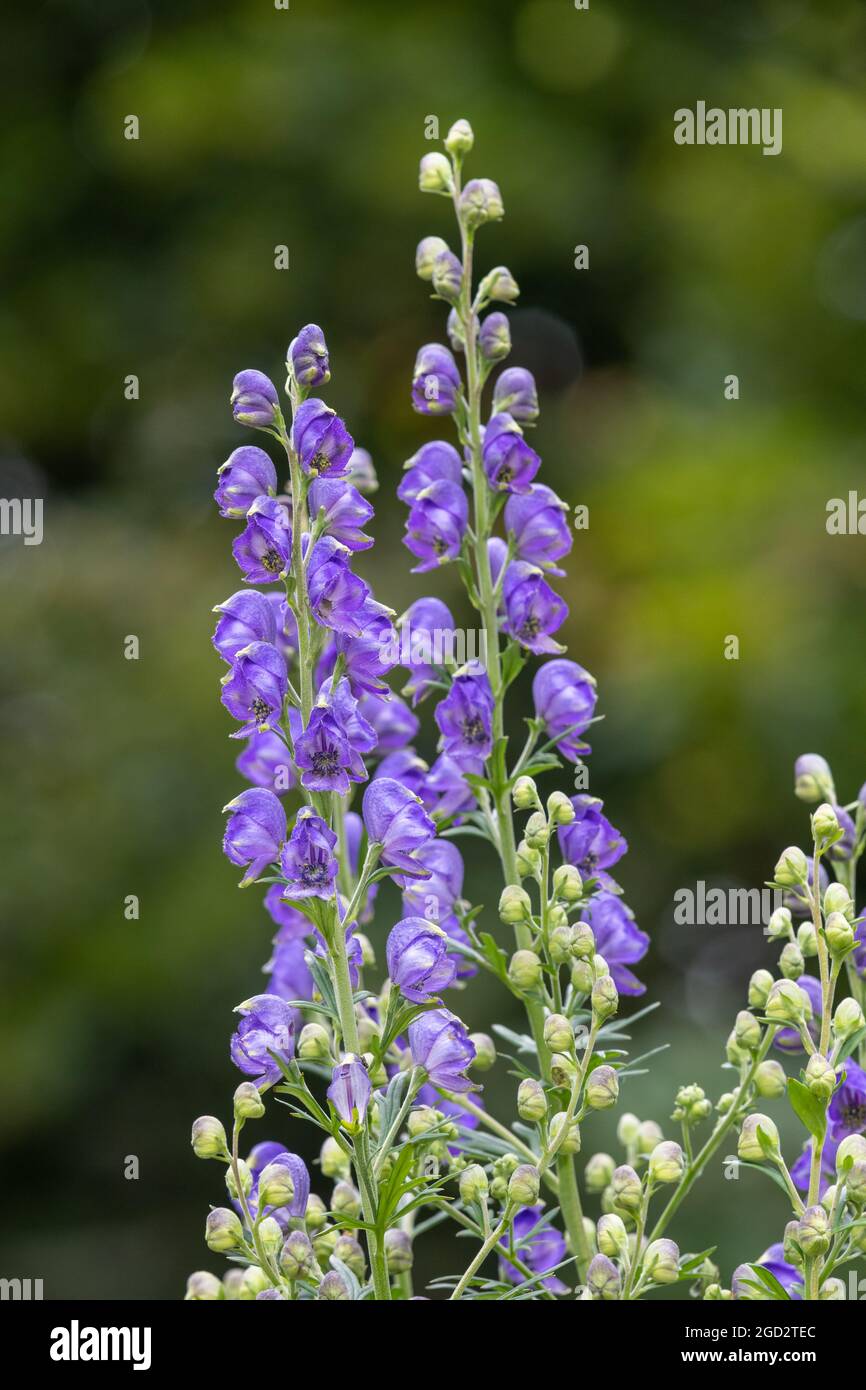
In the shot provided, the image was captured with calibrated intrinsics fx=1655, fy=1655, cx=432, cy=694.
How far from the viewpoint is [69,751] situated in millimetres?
6582

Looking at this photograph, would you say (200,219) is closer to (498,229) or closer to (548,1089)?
(498,229)

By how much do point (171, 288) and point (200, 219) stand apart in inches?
12.4

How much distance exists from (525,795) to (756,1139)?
16.8 inches

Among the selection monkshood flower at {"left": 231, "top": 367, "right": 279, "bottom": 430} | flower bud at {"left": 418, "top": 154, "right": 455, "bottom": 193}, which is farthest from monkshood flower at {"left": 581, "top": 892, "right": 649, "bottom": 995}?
flower bud at {"left": 418, "top": 154, "right": 455, "bottom": 193}

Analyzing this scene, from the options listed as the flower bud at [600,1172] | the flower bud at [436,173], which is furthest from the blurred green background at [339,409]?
the flower bud at [436,173]

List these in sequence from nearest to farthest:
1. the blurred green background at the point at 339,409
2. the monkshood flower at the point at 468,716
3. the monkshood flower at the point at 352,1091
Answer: the monkshood flower at the point at 352,1091
the monkshood flower at the point at 468,716
the blurred green background at the point at 339,409

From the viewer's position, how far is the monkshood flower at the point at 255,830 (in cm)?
162

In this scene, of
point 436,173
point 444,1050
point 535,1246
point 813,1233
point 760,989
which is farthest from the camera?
point 436,173

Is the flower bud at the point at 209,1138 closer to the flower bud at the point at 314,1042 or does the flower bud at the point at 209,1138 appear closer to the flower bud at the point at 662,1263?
the flower bud at the point at 314,1042

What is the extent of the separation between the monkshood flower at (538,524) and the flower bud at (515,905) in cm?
43

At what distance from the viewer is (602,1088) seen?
159 cm

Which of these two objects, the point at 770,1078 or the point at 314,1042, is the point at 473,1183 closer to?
the point at 314,1042

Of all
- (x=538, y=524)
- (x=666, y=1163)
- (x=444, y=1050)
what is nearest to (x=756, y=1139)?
(x=666, y=1163)
